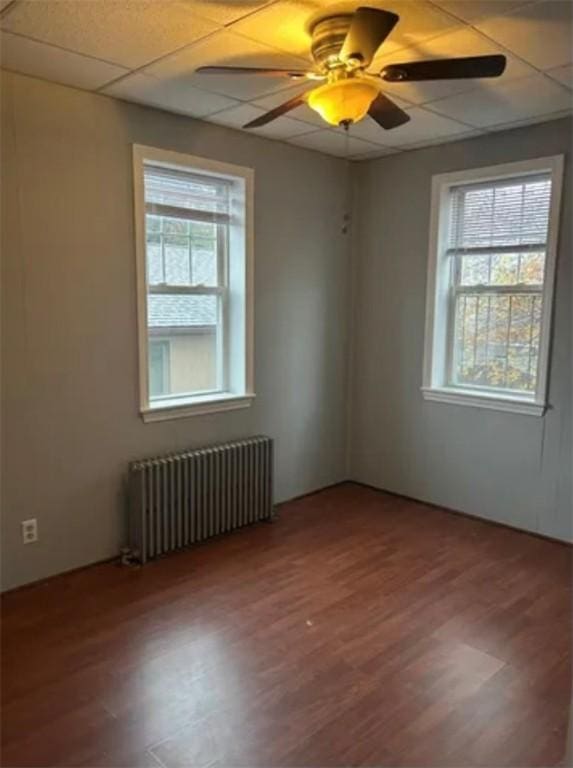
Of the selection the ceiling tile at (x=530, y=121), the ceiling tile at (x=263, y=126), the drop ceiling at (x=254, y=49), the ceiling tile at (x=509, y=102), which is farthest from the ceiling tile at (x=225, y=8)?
the ceiling tile at (x=530, y=121)

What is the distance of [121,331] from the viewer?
3326mm

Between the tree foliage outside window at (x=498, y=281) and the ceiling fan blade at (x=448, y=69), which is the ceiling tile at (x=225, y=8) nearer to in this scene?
the ceiling fan blade at (x=448, y=69)

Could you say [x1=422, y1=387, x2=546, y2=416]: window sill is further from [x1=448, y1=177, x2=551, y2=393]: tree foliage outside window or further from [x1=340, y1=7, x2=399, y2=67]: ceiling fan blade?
[x1=340, y1=7, x2=399, y2=67]: ceiling fan blade

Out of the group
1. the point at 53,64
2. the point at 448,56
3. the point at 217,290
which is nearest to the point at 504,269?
the point at 448,56

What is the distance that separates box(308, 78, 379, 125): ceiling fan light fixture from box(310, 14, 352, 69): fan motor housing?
127mm

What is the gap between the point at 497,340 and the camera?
13.0 feet

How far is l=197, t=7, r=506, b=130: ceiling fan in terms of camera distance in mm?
1916

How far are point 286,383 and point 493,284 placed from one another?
1.63m

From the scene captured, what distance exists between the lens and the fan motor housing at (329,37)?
216 cm

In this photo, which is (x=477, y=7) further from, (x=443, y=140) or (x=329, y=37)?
(x=443, y=140)

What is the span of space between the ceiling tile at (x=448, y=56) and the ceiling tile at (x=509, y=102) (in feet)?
0.31

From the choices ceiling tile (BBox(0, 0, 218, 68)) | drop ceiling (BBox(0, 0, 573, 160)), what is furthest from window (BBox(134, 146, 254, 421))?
ceiling tile (BBox(0, 0, 218, 68))

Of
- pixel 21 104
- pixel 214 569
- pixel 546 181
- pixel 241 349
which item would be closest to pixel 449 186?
pixel 546 181

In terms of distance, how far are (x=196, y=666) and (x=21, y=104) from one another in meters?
2.74
